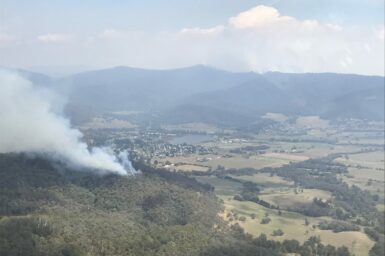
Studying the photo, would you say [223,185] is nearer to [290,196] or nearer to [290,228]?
[290,196]

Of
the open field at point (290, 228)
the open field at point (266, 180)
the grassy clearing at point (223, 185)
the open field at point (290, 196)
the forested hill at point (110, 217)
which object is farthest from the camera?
the open field at point (266, 180)

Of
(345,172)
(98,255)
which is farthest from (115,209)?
(345,172)

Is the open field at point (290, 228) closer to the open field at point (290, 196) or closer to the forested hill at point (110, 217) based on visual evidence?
the forested hill at point (110, 217)

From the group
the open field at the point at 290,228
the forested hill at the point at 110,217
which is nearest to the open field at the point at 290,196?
the open field at the point at 290,228

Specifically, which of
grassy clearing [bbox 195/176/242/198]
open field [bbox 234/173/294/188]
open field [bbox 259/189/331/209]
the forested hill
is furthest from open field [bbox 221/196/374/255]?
open field [bbox 234/173/294/188]

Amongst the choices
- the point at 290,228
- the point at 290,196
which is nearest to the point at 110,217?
the point at 290,228

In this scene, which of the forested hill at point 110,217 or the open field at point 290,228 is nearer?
the forested hill at point 110,217

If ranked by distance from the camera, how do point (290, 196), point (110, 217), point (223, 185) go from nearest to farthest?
1. point (110, 217)
2. point (290, 196)
3. point (223, 185)
